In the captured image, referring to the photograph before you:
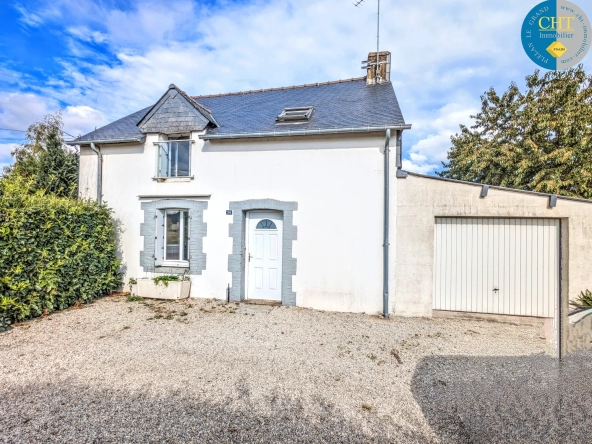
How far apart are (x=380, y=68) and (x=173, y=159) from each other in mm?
7005

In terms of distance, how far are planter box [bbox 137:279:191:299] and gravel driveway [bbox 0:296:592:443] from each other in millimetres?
1224

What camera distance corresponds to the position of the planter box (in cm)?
689

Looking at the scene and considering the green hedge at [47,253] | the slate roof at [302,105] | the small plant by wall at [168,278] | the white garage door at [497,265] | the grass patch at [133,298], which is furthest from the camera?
the small plant by wall at [168,278]

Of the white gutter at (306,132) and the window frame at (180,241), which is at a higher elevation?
the white gutter at (306,132)

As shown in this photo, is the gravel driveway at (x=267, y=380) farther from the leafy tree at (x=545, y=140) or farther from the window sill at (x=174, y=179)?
the leafy tree at (x=545, y=140)

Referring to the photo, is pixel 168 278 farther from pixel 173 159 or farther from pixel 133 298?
pixel 173 159

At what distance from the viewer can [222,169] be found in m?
7.09

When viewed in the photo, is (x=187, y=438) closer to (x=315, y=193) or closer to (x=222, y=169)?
(x=315, y=193)

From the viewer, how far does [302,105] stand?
8188mm

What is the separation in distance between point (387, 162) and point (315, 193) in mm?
1720

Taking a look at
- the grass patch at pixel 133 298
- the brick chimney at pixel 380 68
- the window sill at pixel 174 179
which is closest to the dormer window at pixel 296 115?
the window sill at pixel 174 179

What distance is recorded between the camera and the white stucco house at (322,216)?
5.81 metres

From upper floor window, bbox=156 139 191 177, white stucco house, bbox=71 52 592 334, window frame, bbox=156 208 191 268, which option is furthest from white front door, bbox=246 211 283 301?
upper floor window, bbox=156 139 191 177

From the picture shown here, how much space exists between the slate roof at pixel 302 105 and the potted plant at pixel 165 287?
384 centimetres
